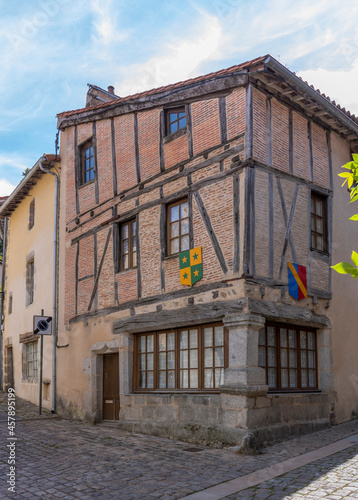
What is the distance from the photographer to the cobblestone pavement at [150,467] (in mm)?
5465

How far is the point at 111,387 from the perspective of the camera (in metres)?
11.0

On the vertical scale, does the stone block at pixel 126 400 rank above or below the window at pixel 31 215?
below

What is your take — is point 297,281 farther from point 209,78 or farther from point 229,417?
point 209,78

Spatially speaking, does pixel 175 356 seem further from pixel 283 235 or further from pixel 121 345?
pixel 283 235

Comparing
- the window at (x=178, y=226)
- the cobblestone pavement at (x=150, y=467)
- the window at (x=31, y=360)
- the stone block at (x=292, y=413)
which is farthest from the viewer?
the window at (x=31, y=360)

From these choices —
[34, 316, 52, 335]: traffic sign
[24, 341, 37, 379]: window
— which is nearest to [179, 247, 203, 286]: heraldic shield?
[34, 316, 52, 335]: traffic sign

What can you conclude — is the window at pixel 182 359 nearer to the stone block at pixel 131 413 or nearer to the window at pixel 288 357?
the stone block at pixel 131 413

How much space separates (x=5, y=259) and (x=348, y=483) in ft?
47.8

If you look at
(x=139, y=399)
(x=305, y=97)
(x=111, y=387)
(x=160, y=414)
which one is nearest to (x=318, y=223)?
(x=305, y=97)

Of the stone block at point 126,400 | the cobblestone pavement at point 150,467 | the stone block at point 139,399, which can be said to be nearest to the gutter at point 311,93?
the cobblestone pavement at point 150,467

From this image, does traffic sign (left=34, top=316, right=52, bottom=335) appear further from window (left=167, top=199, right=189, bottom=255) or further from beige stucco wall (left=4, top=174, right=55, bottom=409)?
window (left=167, top=199, right=189, bottom=255)

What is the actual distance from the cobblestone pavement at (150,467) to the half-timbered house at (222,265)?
0.58 meters

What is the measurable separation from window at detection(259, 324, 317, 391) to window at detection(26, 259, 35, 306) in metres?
8.31

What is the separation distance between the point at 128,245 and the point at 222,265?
2895 millimetres
